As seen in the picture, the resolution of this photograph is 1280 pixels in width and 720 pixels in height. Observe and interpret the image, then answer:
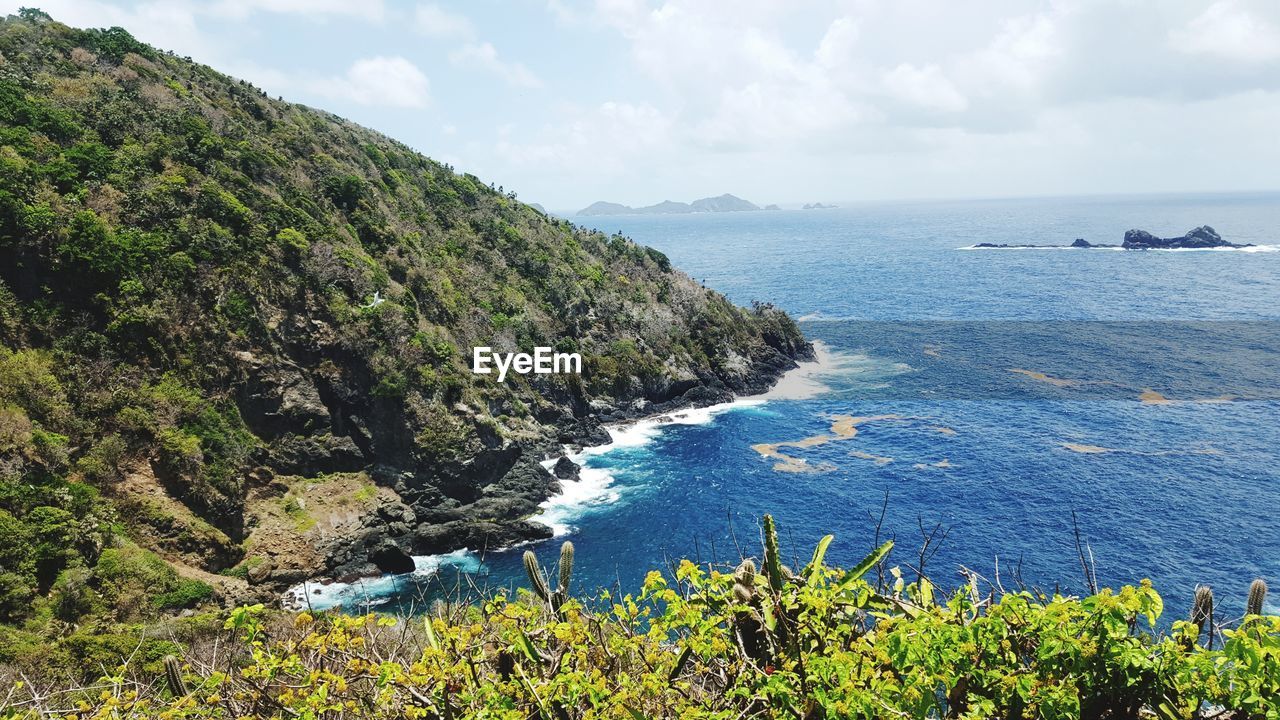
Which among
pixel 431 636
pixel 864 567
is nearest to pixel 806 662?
pixel 864 567

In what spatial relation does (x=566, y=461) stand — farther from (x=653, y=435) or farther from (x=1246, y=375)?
(x=1246, y=375)

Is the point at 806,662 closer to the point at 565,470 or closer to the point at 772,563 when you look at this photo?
the point at 772,563

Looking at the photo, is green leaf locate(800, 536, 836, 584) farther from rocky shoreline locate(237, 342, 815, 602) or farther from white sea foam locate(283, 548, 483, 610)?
white sea foam locate(283, 548, 483, 610)

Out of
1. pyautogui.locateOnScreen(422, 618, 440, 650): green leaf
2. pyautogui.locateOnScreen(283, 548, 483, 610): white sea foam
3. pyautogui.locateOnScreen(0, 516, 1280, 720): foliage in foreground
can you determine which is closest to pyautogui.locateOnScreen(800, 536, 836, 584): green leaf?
pyautogui.locateOnScreen(0, 516, 1280, 720): foliage in foreground

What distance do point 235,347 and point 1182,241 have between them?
683 feet

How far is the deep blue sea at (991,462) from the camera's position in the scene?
38.6m

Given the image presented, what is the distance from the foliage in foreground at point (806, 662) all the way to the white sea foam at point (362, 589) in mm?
27015

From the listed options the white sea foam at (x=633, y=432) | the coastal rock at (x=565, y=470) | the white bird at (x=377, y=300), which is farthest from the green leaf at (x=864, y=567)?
the white bird at (x=377, y=300)

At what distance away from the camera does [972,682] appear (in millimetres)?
7566

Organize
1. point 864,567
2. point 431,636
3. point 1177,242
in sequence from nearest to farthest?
point 864,567
point 431,636
point 1177,242

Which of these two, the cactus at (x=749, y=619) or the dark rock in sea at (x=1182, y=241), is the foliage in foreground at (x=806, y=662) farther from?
the dark rock in sea at (x=1182, y=241)

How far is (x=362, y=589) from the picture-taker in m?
38.2

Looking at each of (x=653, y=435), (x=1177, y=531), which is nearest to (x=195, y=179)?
(x=653, y=435)

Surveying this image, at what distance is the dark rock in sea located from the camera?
6417 inches
